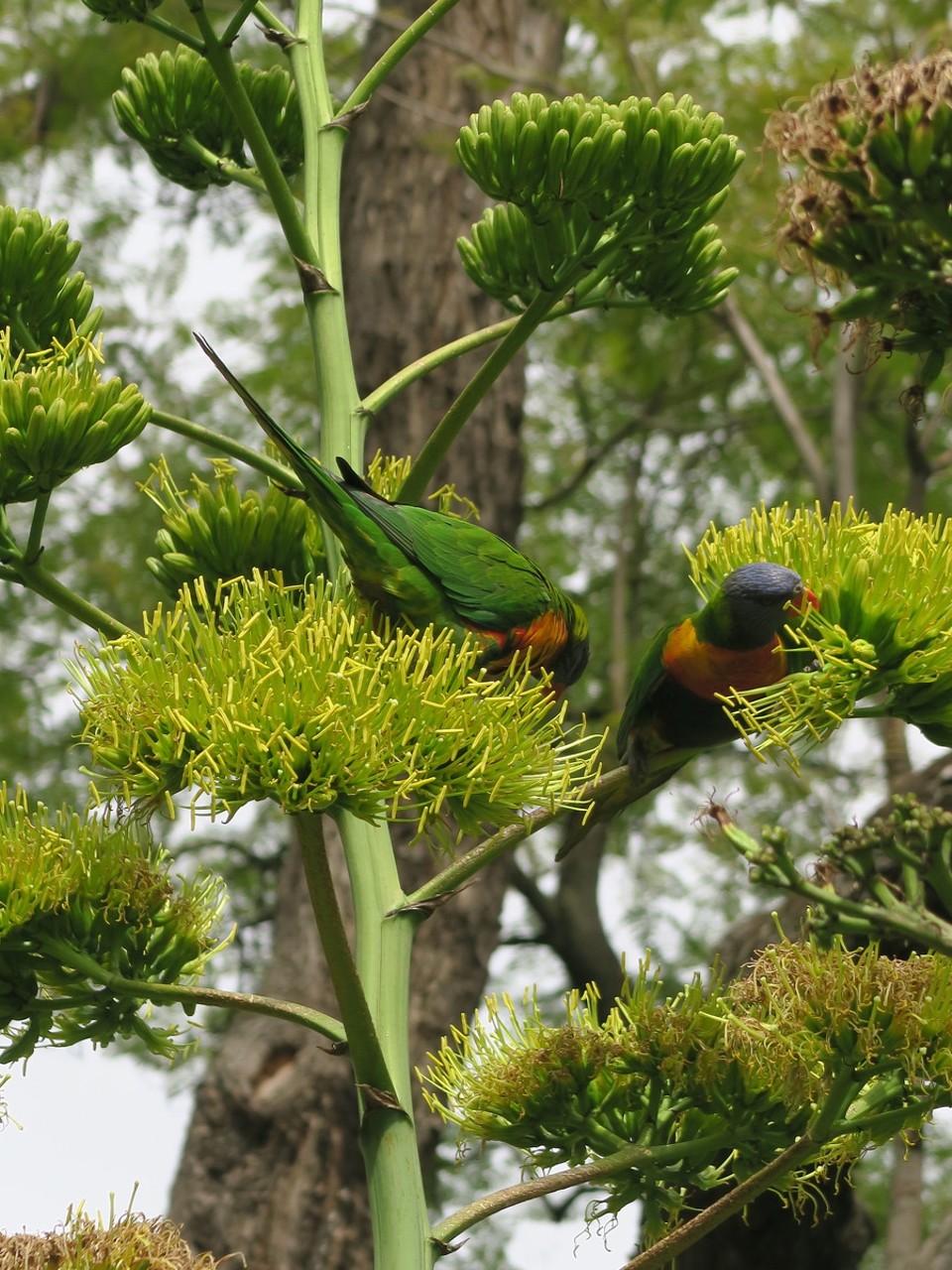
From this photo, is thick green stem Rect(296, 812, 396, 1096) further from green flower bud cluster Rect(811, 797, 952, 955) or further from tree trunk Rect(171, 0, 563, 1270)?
tree trunk Rect(171, 0, 563, 1270)

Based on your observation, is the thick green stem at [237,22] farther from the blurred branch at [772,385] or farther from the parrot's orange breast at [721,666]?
the blurred branch at [772,385]

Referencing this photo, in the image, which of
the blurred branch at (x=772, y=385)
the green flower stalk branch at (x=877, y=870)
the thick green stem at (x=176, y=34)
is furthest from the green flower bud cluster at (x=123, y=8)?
the blurred branch at (x=772, y=385)

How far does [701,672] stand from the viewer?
8.87 ft

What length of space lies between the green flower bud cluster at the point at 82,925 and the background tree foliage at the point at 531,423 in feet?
10.0

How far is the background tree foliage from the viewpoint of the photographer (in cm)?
574

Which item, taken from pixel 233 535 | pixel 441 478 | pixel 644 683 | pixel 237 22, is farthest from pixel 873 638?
pixel 441 478

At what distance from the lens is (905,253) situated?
195cm

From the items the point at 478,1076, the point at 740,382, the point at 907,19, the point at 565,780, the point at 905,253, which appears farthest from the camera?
the point at 740,382

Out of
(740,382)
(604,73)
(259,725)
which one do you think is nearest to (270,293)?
(604,73)

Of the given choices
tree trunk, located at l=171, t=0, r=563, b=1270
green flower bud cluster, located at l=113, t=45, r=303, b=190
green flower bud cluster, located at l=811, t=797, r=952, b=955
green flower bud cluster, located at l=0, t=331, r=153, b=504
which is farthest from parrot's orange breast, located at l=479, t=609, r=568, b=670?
tree trunk, located at l=171, t=0, r=563, b=1270

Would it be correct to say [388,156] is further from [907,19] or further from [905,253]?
[905,253]

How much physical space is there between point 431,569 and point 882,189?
1.13 metres

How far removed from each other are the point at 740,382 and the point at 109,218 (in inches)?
166

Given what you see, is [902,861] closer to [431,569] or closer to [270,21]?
[431,569]
